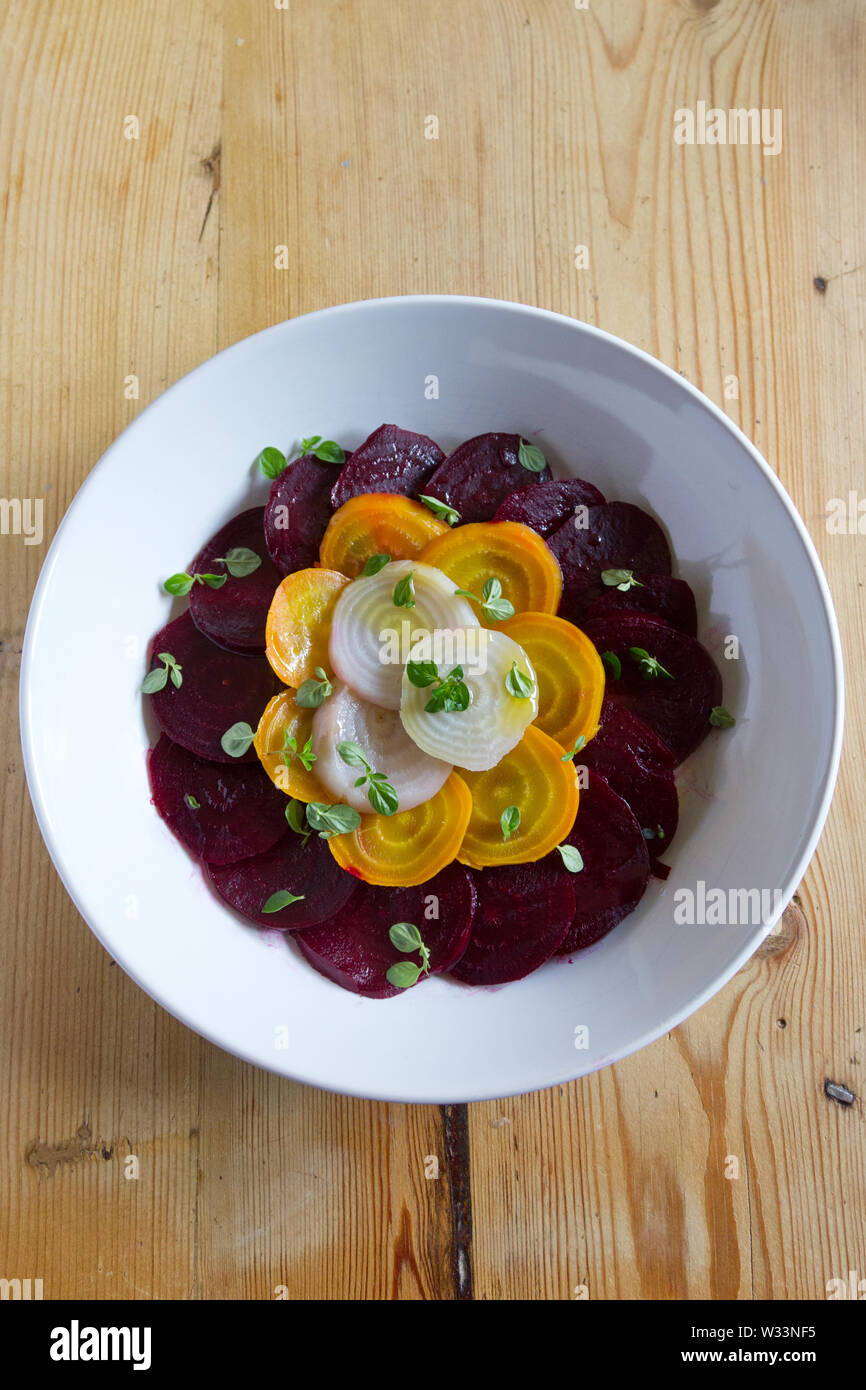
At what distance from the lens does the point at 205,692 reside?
5.47ft

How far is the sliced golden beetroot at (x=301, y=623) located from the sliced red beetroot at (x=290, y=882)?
22 cm

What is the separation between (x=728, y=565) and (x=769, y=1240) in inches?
47.5

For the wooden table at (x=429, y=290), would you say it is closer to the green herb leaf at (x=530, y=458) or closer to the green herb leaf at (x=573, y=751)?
the green herb leaf at (x=530, y=458)

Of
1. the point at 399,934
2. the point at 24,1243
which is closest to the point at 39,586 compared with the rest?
the point at 399,934

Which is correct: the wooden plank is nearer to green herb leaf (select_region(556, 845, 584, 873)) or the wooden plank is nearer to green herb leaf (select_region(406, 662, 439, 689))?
green herb leaf (select_region(556, 845, 584, 873))

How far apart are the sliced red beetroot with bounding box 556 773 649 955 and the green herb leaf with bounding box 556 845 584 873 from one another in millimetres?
23

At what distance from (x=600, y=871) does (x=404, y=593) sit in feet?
1.81

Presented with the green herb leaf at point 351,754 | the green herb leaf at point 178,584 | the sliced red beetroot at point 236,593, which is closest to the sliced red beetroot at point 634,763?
the green herb leaf at point 351,754

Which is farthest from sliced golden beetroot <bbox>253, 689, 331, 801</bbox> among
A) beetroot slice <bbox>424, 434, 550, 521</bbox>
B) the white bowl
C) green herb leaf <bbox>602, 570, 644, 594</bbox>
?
green herb leaf <bbox>602, 570, 644, 594</bbox>

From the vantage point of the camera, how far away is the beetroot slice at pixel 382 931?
1.62 m

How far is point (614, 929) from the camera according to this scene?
5.42 feet

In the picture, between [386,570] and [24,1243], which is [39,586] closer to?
[386,570]

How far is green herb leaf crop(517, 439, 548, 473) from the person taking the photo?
174cm

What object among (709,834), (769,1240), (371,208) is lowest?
(769,1240)
